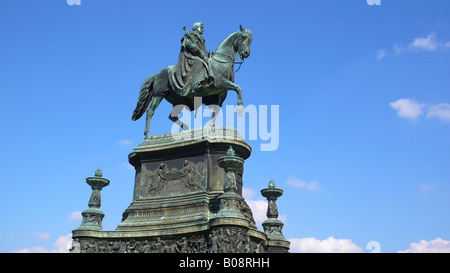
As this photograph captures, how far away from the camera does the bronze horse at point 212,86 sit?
20.0 meters

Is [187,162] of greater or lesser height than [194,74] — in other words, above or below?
below

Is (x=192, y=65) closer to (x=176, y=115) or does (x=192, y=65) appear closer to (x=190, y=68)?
(x=190, y=68)

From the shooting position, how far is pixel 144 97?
21469mm

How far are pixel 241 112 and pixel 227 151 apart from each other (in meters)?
2.15

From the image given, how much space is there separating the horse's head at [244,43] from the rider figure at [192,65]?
124 cm

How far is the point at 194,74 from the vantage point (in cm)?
2025

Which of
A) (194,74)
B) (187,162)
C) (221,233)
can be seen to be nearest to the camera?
(221,233)

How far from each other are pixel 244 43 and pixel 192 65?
2.02 meters

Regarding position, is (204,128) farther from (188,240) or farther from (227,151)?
(188,240)

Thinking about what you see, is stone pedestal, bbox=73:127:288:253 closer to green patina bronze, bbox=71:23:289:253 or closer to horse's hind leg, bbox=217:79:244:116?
green patina bronze, bbox=71:23:289:253

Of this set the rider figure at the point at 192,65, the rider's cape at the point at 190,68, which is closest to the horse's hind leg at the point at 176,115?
the rider's cape at the point at 190,68

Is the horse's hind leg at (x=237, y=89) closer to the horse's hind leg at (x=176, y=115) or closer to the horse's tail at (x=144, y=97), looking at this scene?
the horse's hind leg at (x=176, y=115)

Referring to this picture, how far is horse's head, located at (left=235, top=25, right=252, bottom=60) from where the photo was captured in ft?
66.1
